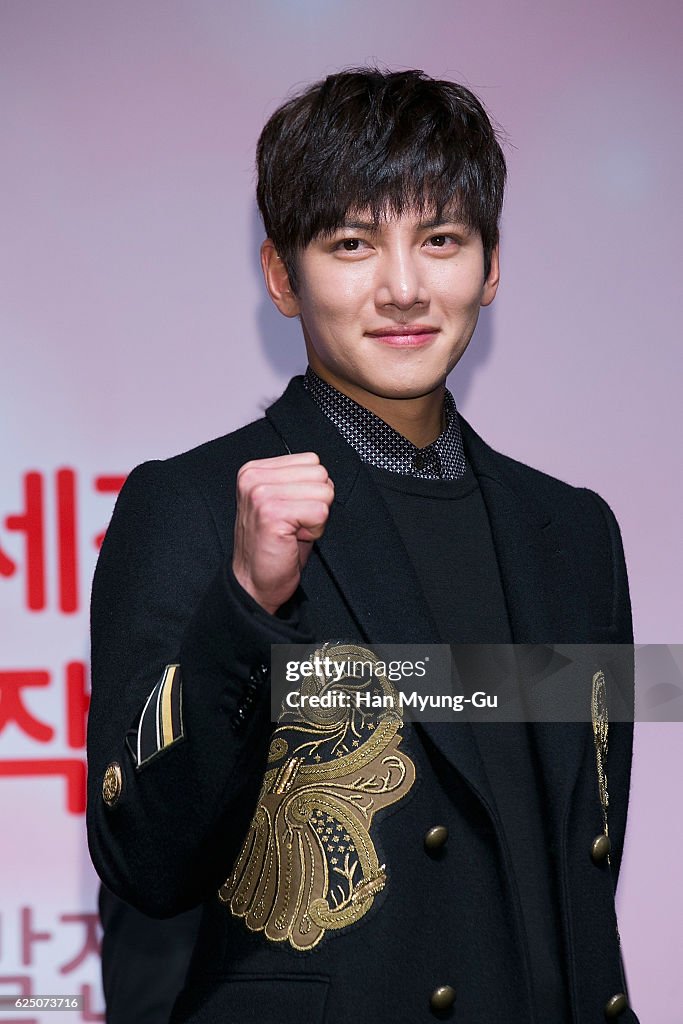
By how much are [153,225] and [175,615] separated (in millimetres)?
1000

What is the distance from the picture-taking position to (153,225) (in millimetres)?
2135

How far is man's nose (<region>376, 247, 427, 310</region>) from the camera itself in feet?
4.71

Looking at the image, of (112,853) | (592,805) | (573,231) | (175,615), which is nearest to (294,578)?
(175,615)

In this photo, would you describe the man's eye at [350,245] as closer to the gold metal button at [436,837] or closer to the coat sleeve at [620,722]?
the coat sleeve at [620,722]

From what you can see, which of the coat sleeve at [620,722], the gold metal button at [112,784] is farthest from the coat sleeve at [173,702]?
the coat sleeve at [620,722]

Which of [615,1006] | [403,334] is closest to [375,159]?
[403,334]

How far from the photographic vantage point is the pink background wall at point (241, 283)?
2102 millimetres

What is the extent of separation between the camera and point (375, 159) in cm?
146

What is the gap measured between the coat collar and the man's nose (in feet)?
0.49

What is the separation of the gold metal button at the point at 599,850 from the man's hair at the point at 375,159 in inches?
26.2

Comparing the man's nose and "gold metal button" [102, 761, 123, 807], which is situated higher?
the man's nose

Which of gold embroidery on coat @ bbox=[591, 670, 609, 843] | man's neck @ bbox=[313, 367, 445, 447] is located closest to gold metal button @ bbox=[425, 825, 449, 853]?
gold embroidery on coat @ bbox=[591, 670, 609, 843]

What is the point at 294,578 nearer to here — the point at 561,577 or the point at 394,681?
the point at 394,681

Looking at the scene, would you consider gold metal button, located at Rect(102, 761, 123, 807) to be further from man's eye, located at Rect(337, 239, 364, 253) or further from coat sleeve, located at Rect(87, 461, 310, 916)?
man's eye, located at Rect(337, 239, 364, 253)
